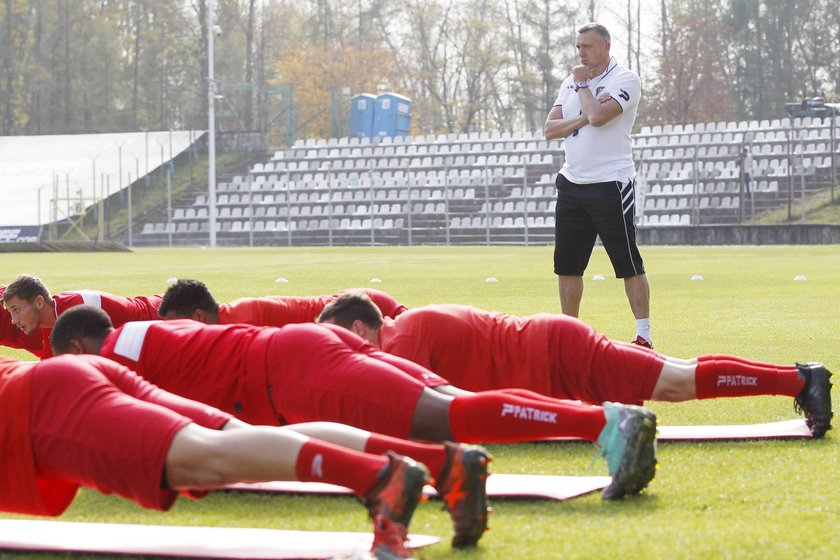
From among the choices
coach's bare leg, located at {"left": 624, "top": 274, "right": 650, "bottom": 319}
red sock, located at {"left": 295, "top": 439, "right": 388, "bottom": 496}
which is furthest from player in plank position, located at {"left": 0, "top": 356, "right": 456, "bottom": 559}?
coach's bare leg, located at {"left": 624, "top": 274, "right": 650, "bottom": 319}

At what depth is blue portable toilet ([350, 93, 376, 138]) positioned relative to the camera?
5028 centimetres

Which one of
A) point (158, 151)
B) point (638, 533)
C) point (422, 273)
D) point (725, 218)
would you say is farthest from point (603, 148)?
point (158, 151)

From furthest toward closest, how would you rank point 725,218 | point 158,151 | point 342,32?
point 342,32, point 158,151, point 725,218

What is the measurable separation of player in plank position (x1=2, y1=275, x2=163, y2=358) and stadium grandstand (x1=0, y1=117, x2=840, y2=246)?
28769 millimetres

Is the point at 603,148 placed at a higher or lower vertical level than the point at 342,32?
lower

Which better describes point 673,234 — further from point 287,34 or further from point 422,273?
point 287,34

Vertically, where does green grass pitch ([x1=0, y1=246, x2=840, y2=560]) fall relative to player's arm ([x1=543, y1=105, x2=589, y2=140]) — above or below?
below

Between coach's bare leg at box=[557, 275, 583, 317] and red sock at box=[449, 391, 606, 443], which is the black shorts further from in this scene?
red sock at box=[449, 391, 606, 443]

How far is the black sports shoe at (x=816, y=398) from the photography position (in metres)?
5.50

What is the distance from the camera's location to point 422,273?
67.4ft

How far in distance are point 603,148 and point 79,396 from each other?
17.7 ft

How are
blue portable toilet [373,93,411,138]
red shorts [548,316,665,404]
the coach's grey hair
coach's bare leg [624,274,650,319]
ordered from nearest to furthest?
red shorts [548,316,665,404], coach's bare leg [624,274,650,319], the coach's grey hair, blue portable toilet [373,93,411,138]

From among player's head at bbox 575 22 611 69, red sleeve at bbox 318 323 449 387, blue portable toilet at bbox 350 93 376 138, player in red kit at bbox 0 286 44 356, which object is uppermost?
blue portable toilet at bbox 350 93 376 138

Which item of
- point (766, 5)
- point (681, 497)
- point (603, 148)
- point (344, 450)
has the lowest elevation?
point (681, 497)
